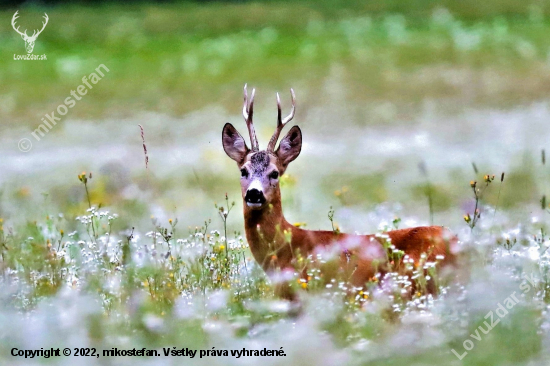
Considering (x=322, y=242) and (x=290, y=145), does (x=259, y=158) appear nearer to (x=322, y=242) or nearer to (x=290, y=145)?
(x=290, y=145)

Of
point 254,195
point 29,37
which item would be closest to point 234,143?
point 254,195

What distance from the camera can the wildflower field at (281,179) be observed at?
5.39 meters

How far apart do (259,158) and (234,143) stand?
361mm

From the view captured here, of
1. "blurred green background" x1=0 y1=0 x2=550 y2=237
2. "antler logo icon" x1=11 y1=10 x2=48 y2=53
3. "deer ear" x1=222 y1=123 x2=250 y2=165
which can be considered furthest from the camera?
"antler logo icon" x1=11 y1=10 x2=48 y2=53

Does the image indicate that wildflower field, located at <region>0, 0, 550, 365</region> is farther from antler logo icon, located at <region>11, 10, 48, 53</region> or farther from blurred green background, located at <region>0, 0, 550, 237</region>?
antler logo icon, located at <region>11, 10, 48, 53</region>

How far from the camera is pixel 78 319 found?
5328 millimetres

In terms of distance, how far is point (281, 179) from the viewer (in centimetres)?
768

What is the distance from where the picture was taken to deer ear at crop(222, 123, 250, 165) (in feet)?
24.2

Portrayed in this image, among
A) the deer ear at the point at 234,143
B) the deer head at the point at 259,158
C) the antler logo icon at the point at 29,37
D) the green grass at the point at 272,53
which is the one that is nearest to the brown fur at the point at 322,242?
the deer head at the point at 259,158

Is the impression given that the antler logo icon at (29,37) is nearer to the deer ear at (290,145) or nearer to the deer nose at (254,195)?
the deer ear at (290,145)

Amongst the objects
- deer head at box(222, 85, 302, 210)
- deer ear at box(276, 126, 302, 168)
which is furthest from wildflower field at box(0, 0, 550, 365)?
deer ear at box(276, 126, 302, 168)

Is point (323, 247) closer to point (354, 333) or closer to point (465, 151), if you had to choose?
point (354, 333)

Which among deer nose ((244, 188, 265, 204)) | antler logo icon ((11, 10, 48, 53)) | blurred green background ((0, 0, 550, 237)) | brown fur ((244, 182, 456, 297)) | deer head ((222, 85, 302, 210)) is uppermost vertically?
antler logo icon ((11, 10, 48, 53))

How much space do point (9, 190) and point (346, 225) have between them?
115 inches
